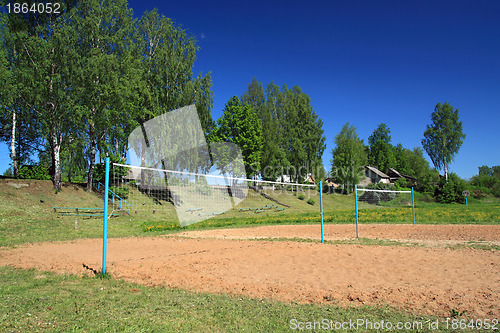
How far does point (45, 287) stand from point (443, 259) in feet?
28.6

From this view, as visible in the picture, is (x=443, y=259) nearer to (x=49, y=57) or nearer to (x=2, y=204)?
(x=2, y=204)

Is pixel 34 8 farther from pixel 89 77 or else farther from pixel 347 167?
pixel 347 167

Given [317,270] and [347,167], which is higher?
[347,167]

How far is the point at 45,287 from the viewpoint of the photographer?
493cm

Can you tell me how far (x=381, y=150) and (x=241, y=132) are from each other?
53042mm

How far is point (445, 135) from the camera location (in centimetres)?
5325

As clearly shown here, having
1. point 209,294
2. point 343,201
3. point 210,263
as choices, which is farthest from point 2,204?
point 343,201

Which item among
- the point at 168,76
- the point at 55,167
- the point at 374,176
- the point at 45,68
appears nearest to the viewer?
the point at 45,68

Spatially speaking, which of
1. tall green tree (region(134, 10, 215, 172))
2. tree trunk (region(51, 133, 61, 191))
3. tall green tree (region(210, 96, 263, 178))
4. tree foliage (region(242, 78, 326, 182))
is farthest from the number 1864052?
tree foliage (region(242, 78, 326, 182))

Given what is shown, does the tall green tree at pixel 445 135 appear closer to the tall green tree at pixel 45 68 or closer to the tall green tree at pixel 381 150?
the tall green tree at pixel 381 150

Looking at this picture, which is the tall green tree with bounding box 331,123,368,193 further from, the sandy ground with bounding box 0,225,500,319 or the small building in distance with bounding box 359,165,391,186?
the sandy ground with bounding box 0,225,500,319

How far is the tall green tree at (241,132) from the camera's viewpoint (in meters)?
34.6

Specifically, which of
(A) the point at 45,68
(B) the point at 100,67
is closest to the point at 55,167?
(A) the point at 45,68

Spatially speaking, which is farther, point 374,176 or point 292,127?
point 374,176
